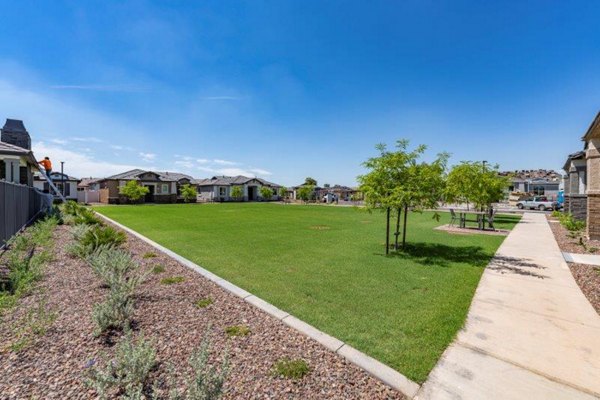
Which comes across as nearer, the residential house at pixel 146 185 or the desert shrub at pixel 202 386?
the desert shrub at pixel 202 386

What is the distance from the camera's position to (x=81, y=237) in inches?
275

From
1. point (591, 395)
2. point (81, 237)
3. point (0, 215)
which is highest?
point (0, 215)

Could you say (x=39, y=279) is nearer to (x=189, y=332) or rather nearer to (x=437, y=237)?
(x=189, y=332)

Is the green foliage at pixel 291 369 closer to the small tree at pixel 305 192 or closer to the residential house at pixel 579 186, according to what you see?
the residential house at pixel 579 186

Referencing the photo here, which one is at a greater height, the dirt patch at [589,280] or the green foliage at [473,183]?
the green foliage at [473,183]

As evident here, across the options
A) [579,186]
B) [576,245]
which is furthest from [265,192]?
[576,245]

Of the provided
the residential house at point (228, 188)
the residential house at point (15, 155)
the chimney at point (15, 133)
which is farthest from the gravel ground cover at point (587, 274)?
the residential house at point (228, 188)

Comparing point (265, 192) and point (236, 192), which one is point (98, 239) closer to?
point (236, 192)

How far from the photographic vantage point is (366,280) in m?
5.59

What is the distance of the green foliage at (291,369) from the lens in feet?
8.59

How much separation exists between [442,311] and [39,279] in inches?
267

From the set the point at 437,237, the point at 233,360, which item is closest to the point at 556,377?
the point at 233,360

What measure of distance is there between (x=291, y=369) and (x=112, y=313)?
89.2 inches

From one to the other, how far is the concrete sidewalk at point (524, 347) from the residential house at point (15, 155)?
648 inches
